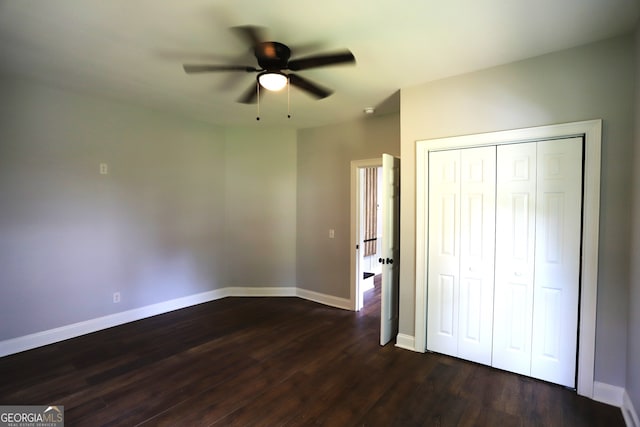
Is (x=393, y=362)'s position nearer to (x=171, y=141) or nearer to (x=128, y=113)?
(x=171, y=141)

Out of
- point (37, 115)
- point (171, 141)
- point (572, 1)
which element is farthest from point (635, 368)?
point (37, 115)

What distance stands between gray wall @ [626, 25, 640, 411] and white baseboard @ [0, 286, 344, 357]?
2.89m

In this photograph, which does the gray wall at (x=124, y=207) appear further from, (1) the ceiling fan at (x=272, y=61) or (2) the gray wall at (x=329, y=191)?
(1) the ceiling fan at (x=272, y=61)

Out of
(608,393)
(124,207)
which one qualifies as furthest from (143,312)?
(608,393)

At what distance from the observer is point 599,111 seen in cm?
227

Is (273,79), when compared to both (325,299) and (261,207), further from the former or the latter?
(325,299)

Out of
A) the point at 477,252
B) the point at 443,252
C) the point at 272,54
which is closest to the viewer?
the point at 272,54

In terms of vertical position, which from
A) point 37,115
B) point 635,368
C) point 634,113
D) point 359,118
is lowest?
point 635,368

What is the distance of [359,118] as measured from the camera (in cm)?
429

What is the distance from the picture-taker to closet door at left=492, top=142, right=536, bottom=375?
2.55 metres

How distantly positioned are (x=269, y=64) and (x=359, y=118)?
2.25m

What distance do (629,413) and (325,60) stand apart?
316cm

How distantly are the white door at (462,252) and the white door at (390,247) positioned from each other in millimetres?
424

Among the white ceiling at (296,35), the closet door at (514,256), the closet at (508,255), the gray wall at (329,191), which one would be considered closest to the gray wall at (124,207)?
the gray wall at (329,191)
